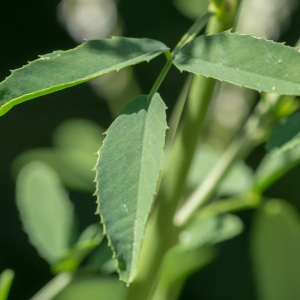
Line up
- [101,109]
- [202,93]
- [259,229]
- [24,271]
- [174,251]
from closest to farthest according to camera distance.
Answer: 1. [202,93]
2. [174,251]
3. [259,229]
4. [24,271]
5. [101,109]

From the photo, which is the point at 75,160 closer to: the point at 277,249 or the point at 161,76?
the point at 277,249

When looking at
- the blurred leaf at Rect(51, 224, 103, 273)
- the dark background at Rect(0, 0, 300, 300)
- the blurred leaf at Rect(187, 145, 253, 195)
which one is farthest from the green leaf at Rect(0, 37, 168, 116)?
the dark background at Rect(0, 0, 300, 300)

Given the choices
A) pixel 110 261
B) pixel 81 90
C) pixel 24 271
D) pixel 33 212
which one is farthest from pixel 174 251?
pixel 81 90

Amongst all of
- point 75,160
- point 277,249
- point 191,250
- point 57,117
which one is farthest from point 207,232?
point 57,117

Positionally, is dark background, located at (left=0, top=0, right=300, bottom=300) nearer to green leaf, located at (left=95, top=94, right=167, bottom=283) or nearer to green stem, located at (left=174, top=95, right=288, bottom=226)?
green stem, located at (left=174, top=95, right=288, bottom=226)

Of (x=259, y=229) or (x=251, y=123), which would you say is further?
(x=259, y=229)

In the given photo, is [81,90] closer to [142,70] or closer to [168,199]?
[142,70]
